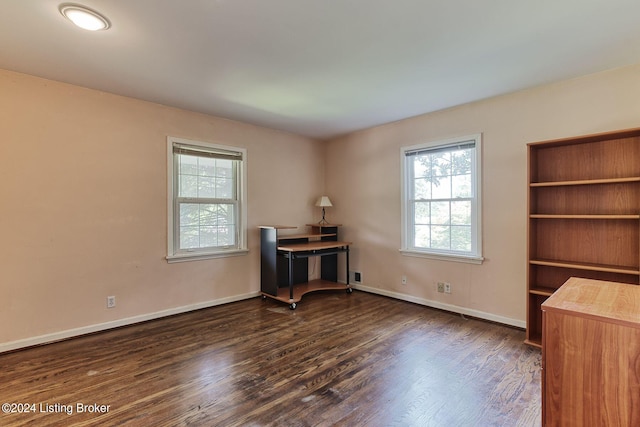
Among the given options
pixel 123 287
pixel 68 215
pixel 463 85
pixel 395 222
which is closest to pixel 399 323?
pixel 395 222

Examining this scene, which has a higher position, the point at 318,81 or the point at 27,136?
the point at 318,81

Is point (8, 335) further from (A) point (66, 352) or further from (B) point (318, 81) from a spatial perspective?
(B) point (318, 81)

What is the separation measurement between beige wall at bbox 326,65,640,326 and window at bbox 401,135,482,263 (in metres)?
0.10

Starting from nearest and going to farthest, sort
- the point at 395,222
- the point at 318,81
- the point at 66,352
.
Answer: the point at 66,352
the point at 318,81
the point at 395,222

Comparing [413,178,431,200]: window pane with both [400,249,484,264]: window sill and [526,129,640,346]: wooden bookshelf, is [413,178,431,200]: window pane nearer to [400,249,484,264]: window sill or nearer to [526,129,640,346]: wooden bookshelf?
[400,249,484,264]: window sill

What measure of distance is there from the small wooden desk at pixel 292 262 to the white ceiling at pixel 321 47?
72.9 inches

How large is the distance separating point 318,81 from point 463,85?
143 centimetres

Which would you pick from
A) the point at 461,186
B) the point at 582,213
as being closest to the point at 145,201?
the point at 461,186

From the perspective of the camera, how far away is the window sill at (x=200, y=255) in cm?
365

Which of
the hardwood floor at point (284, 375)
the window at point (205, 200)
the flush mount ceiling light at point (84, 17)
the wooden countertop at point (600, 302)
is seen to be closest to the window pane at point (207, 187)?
the window at point (205, 200)

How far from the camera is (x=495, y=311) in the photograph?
339 cm

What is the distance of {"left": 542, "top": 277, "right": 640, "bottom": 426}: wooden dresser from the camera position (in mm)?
1168

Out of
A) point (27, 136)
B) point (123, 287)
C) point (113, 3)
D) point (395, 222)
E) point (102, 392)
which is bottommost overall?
point (102, 392)

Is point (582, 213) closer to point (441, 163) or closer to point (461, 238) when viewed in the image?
point (461, 238)
